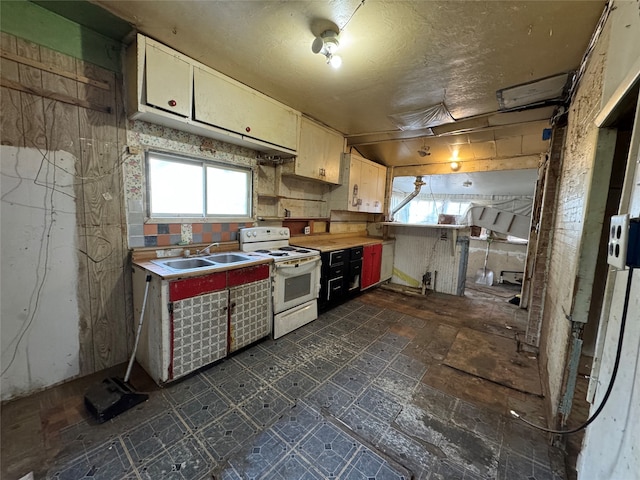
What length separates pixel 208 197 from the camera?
105 inches

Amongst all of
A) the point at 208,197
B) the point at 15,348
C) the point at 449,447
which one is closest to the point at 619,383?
the point at 449,447

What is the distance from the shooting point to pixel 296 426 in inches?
62.7

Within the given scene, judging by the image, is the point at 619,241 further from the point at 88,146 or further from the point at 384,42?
the point at 88,146

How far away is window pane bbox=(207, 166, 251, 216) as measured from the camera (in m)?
2.69

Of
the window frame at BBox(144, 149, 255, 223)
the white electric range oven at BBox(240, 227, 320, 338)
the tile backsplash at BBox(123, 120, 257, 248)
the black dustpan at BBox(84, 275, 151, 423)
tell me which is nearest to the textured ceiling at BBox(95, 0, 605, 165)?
the tile backsplash at BBox(123, 120, 257, 248)

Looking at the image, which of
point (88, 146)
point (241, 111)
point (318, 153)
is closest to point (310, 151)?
point (318, 153)

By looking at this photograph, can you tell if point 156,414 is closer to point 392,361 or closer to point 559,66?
point 392,361

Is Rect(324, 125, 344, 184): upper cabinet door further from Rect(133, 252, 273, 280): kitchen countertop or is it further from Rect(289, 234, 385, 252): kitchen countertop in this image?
Rect(133, 252, 273, 280): kitchen countertop

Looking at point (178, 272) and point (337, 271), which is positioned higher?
point (178, 272)

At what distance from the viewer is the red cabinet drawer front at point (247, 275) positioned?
2188 millimetres

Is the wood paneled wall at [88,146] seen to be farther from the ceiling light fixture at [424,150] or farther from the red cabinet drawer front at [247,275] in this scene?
the ceiling light fixture at [424,150]

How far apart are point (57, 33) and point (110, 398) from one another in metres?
2.54

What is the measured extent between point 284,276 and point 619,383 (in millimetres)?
2300

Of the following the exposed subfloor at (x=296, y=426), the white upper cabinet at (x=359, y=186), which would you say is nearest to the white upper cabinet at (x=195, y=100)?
the white upper cabinet at (x=359, y=186)
